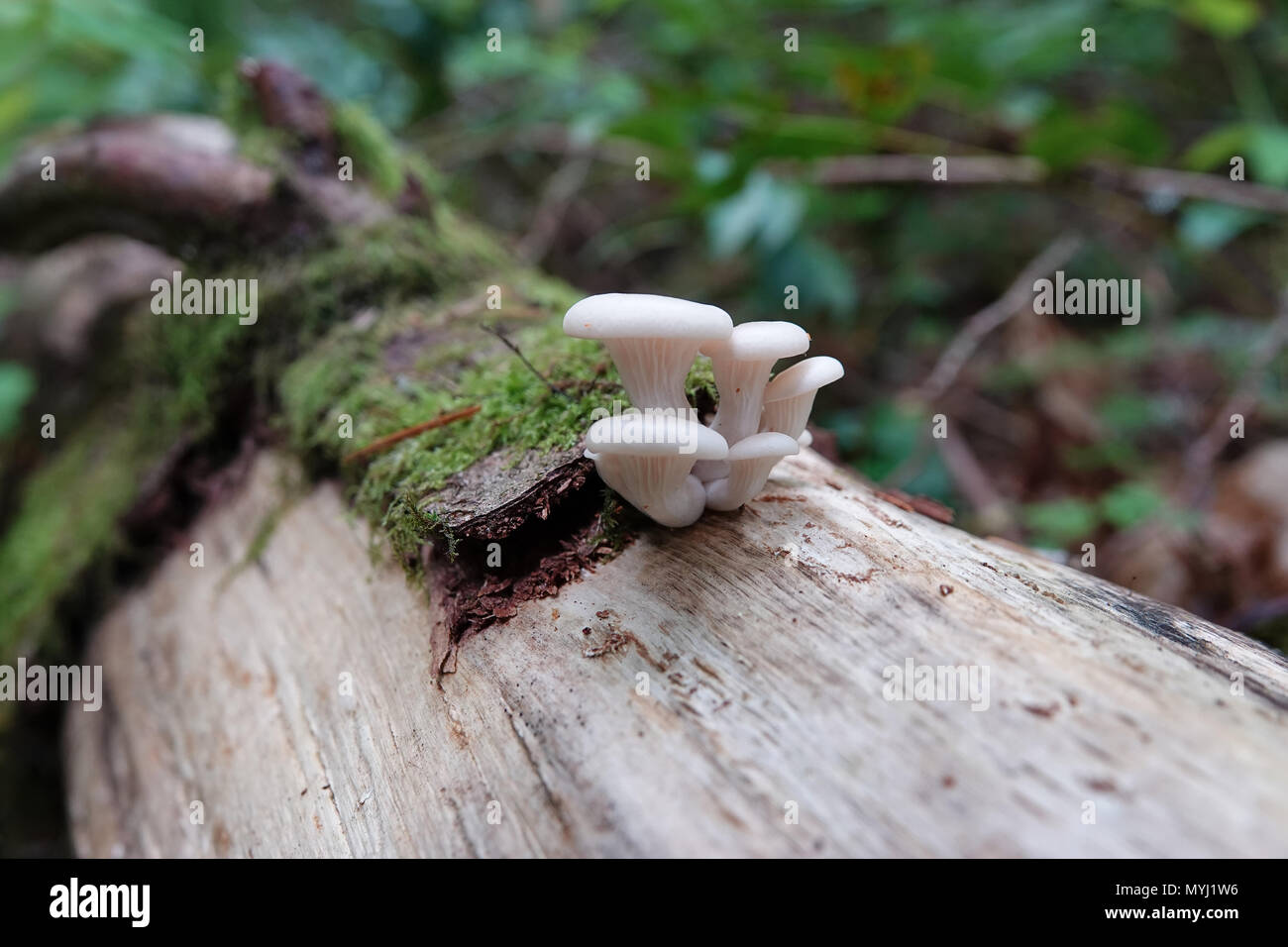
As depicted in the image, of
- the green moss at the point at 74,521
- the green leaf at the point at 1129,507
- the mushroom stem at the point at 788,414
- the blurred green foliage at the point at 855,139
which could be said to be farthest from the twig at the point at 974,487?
the green moss at the point at 74,521

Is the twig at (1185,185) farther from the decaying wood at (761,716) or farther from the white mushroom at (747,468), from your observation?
the white mushroom at (747,468)

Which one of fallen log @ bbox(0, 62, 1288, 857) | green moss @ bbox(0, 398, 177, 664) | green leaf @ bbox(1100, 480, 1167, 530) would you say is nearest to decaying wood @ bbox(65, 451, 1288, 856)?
fallen log @ bbox(0, 62, 1288, 857)

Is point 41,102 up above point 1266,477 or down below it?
above

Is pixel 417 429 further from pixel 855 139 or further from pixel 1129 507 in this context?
pixel 1129 507

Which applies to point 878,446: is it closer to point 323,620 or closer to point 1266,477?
point 1266,477

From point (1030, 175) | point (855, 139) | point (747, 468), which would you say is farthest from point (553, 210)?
point (747, 468)
